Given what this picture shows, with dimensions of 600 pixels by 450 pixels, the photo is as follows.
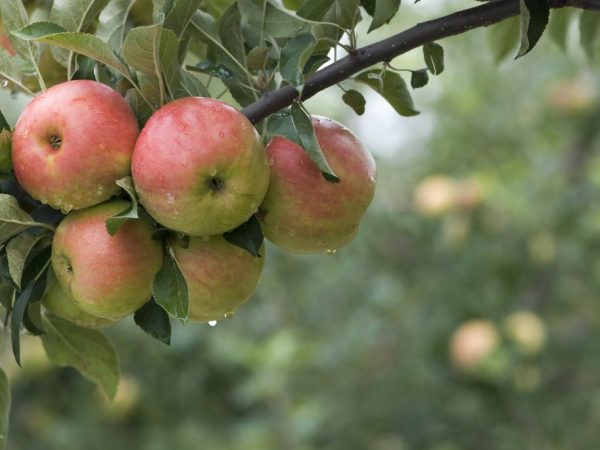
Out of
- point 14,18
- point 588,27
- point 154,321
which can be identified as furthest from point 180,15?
point 588,27

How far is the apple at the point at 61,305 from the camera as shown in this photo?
0.87m

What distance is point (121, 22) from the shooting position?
3.18 ft

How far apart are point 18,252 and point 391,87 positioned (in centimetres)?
40

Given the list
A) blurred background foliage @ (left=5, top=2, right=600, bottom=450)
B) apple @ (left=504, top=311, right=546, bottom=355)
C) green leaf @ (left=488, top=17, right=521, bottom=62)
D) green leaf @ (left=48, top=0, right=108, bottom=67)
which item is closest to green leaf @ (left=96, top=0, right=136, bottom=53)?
green leaf @ (left=48, top=0, right=108, bottom=67)

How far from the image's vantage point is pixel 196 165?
746 mm

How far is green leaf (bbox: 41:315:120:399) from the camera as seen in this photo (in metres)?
0.96

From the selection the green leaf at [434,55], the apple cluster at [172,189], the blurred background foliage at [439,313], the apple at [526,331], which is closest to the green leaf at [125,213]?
the apple cluster at [172,189]

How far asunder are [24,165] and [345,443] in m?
2.40

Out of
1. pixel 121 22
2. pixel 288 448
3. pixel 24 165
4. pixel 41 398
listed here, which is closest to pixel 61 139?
pixel 24 165

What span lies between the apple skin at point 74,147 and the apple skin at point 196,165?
0.02m

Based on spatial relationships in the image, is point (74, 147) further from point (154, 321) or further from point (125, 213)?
point (154, 321)

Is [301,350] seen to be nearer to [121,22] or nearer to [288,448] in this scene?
[288,448]

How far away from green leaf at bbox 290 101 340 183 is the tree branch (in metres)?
0.05

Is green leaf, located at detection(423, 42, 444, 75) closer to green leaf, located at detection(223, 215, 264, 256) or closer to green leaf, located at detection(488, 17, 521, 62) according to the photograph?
green leaf, located at detection(223, 215, 264, 256)
